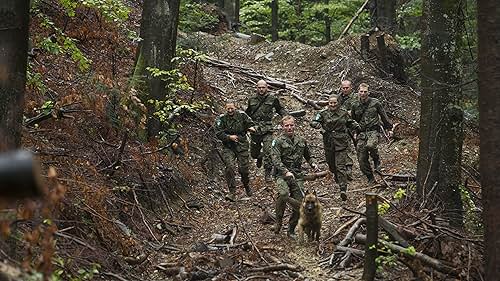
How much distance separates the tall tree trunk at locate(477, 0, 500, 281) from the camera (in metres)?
6.49

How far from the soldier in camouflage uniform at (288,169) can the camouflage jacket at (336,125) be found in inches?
75.6

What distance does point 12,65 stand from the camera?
5336mm

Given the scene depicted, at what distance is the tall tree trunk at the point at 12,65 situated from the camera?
5242 mm

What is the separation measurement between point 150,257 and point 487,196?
490cm

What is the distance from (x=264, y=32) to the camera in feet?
119

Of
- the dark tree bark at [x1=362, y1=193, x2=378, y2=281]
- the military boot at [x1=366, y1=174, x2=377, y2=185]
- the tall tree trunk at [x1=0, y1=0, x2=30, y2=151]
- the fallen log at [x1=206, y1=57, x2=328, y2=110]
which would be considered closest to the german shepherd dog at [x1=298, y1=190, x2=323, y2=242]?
the dark tree bark at [x1=362, y1=193, x2=378, y2=281]

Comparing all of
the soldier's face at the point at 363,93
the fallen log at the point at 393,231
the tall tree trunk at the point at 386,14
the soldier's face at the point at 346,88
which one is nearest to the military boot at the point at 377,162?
the soldier's face at the point at 363,93

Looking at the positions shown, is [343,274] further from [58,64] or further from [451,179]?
[58,64]

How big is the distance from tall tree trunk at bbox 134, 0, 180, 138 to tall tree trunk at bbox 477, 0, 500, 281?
25.0 feet

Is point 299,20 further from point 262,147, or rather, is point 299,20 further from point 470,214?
point 470,214

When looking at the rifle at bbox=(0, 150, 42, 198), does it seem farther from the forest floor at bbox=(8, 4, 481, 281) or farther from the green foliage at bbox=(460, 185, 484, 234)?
the green foliage at bbox=(460, 185, 484, 234)

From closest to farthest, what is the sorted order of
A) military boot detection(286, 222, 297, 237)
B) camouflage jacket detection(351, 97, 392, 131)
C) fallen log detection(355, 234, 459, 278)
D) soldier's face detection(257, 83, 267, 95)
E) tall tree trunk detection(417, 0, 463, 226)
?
fallen log detection(355, 234, 459, 278), tall tree trunk detection(417, 0, 463, 226), military boot detection(286, 222, 297, 237), camouflage jacket detection(351, 97, 392, 131), soldier's face detection(257, 83, 267, 95)

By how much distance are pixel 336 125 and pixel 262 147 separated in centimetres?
210

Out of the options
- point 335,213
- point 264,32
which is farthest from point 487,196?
point 264,32
